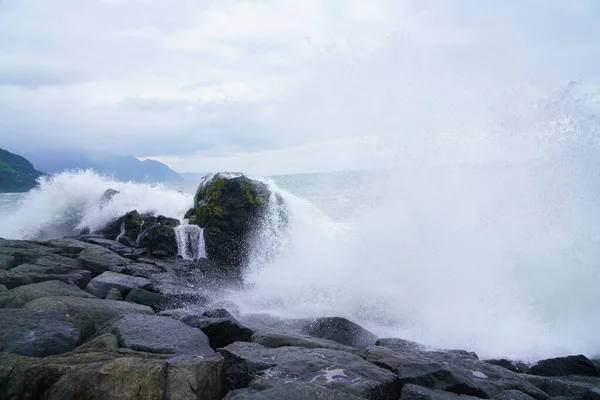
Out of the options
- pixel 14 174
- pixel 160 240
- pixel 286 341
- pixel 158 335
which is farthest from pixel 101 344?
pixel 14 174

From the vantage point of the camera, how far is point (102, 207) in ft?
55.4

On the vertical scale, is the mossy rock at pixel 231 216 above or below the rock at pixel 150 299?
above

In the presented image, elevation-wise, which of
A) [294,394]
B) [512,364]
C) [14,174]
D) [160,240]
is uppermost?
[14,174]

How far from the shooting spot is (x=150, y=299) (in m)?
7.50

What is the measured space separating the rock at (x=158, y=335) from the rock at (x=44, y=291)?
1571 millimetres

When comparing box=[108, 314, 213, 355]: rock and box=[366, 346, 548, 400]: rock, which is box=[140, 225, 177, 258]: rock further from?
box=[366, 346, 548, 400]: rock

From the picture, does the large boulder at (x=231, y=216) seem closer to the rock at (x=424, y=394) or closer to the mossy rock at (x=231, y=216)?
the mossy rock at (x=231, y=216)

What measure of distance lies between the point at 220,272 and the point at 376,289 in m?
4.88

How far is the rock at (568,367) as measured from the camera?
6.00m

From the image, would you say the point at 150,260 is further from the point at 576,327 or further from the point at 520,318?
the point at 576,327

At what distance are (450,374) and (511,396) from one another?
709 millimetres

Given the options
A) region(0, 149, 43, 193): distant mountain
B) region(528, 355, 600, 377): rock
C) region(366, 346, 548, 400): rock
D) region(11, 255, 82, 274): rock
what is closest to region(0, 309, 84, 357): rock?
region(11, 255, 82, 274): rock

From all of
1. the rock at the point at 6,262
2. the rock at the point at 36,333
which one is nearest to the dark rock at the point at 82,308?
the rock at the point at 36,333

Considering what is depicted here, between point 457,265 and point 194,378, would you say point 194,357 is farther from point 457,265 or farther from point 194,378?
point 457,265
